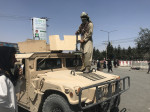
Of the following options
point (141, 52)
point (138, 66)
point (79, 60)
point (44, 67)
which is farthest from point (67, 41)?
point (141, 52)

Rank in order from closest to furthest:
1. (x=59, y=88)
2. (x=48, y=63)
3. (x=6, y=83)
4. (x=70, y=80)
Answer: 1. (x=6, y=83)
2. (x=59, y=88)
3. (x=70, y=80)
4. (x=48, y=63)

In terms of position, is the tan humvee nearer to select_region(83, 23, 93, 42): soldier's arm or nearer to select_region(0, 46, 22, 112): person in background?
select_region(83, 23, 93, 42): soldier's arm

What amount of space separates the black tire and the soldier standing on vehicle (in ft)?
3.98

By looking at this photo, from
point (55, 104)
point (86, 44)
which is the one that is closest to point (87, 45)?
point (86, 44)

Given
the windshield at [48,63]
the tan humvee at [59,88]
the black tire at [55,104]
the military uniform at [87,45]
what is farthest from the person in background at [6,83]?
the military uniform at [87,45]

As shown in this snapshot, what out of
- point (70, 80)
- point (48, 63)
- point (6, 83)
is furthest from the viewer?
point (48, 63)

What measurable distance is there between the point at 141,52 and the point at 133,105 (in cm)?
4189

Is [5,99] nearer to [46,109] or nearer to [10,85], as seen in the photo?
[10,85]

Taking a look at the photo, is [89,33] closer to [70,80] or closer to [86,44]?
[86,44]

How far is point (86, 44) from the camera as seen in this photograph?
4.02 metres

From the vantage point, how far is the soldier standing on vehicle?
3961 millimetres

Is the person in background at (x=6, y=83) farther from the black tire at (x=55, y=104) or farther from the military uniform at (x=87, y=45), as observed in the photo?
the military uniform at (x=87, y=45)

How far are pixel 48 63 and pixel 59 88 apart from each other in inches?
46.4

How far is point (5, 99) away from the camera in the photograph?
1.58 meters
